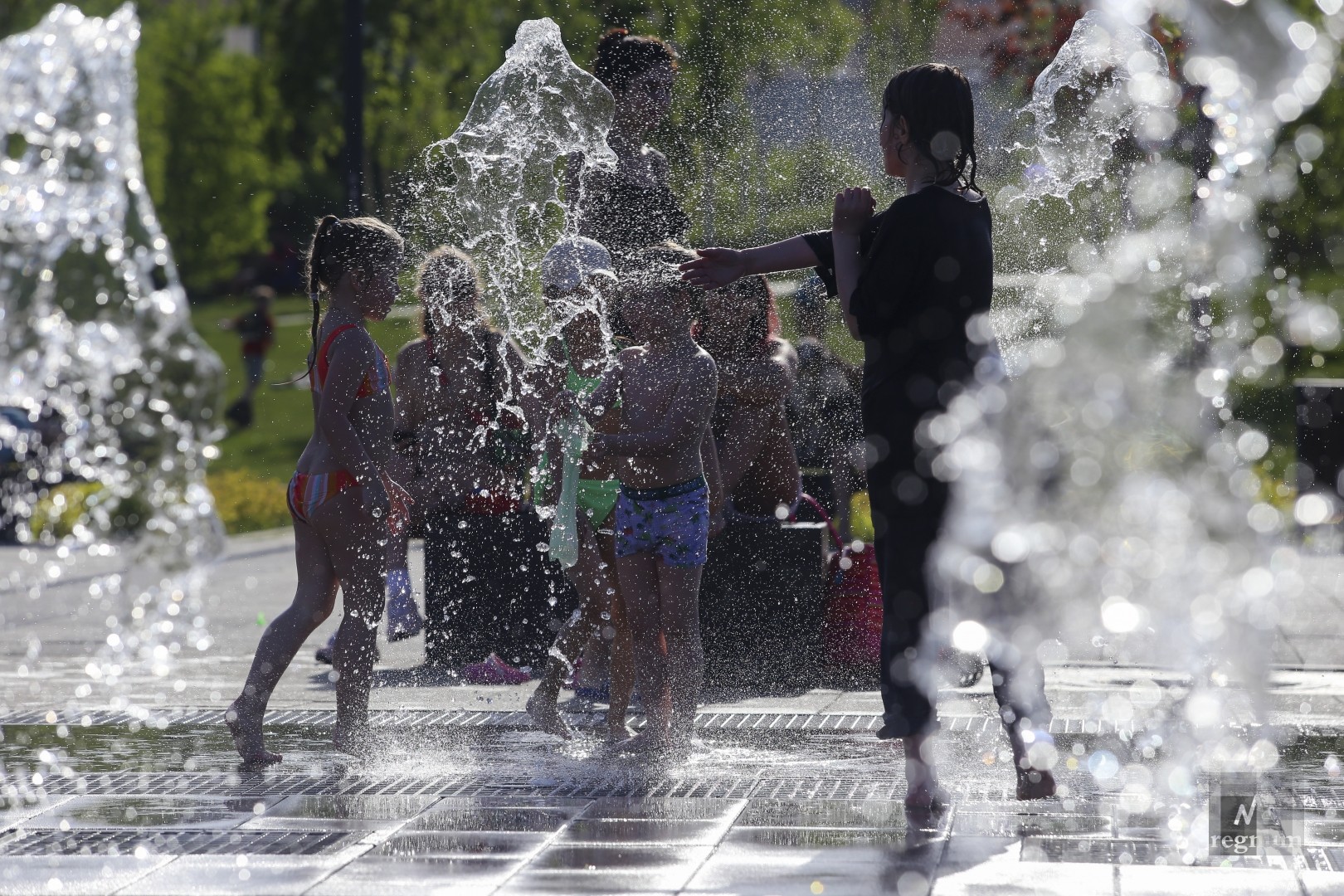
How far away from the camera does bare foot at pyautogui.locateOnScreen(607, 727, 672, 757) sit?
21.0ft

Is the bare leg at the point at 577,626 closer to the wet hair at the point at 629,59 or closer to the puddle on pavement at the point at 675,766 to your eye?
the puddle on pavement at the point at 675,766

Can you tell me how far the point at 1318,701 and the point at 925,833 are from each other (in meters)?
2.94

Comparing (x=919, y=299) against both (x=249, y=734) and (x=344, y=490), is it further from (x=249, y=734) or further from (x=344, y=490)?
(x=249, y=734)

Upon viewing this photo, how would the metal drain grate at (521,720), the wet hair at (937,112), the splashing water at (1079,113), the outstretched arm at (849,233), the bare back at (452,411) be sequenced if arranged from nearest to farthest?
the wet hair at (937,112) < the outstretched arm at (849,233) < the metal drain grate at (521,720) < the bare back at (452,411) < the splashing water at (1079,113)

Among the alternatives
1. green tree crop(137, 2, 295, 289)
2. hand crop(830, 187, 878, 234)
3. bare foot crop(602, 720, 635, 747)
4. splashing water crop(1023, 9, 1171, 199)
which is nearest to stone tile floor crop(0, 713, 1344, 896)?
bare foot crop(602, 720, 635, 747)

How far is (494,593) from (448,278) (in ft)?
4.88

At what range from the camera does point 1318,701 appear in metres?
7.41

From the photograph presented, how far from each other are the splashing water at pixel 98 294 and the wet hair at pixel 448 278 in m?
2.19

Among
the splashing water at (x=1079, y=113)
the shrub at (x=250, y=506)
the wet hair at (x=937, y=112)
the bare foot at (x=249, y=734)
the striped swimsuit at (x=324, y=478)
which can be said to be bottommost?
the bare foot at (x=249, y=734)

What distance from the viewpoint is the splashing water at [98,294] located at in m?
5.35

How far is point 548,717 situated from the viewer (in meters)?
6.78

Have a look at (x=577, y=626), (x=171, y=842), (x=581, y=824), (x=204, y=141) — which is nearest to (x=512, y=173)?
(x=577, y=626)

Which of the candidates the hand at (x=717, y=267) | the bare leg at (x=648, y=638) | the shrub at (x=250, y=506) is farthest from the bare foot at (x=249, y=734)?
the shrub at (x=250, y=506)

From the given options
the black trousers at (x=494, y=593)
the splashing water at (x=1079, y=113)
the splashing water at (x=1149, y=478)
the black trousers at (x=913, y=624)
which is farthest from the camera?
the splashing water at (x=1079, y=113)
